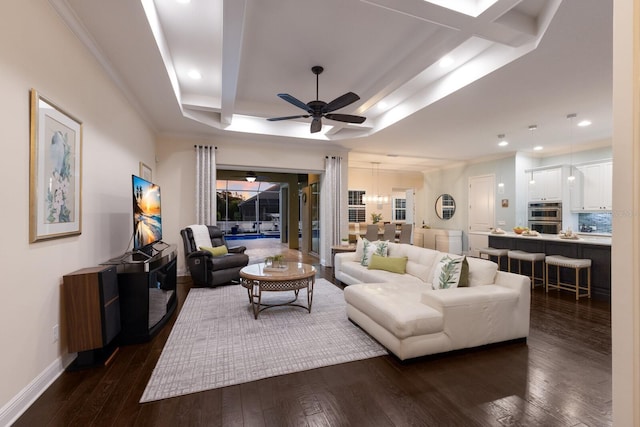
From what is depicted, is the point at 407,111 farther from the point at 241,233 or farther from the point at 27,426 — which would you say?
the point at 241,233

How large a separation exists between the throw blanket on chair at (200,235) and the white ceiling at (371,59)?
6.13 feet

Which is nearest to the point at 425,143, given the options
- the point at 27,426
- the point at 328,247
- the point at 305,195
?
the point at 328,247

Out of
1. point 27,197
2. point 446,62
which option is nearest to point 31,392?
point 27,197

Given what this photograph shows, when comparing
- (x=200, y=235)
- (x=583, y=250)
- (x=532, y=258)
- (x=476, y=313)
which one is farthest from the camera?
(x=200, y=235)

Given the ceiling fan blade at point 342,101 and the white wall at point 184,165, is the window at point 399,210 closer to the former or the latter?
the white wall at point 184,165

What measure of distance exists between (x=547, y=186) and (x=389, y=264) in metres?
5.27

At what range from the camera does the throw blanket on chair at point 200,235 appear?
5016 mm

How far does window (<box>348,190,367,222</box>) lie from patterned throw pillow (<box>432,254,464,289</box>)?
21.6 ft

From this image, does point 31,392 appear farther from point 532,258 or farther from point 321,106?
point 532,258

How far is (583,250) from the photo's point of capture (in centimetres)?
463

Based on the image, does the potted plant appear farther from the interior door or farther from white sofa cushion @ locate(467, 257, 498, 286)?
the interior door

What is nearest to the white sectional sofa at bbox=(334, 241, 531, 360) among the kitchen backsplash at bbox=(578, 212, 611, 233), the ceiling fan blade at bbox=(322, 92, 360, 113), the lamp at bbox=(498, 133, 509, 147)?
the ceiling fan blade at bbox=(322, 92, 360, 113)

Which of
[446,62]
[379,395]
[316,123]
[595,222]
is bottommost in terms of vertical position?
[379,395]

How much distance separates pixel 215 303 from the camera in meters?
3.96
